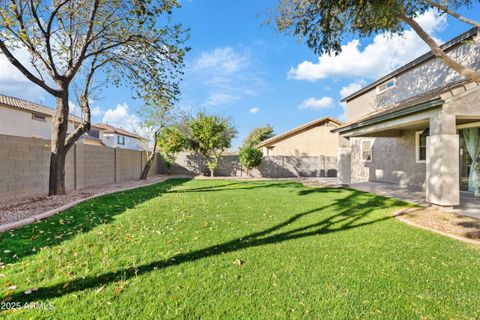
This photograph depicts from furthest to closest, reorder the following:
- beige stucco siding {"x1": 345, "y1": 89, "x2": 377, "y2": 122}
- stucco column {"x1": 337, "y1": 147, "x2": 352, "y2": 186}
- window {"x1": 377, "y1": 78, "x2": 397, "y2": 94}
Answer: beige stucco siding {"x1": 345, "y1": 89, "x2": 377, "y2": 122} < window {"x1": 377, "y1": 78, "x2": 397, "y2": 94} < stucco column {"x1": 337, "y1": 147, "x2": 352, "y2": 186}

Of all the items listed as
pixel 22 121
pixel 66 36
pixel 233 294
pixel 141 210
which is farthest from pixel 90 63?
pixel 22 121

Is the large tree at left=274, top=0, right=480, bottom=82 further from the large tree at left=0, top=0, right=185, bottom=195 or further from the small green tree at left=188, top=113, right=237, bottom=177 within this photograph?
the small green tree at left=188, top=113, right=237, bottom=177

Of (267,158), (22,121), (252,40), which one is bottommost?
(267,158)

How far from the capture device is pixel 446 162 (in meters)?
7.45

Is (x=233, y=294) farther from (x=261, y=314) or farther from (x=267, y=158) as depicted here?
(x=267, y=158)

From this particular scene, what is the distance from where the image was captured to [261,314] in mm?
2633

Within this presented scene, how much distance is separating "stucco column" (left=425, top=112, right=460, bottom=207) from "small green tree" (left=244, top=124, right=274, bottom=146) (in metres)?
41.6

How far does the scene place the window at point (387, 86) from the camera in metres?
14.8

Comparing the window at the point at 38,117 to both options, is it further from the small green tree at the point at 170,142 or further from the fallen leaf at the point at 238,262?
the fallen leaf at the point at 238,262

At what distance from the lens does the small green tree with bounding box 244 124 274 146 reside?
1973 inches

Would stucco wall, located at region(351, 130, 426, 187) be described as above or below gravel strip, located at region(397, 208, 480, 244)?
above

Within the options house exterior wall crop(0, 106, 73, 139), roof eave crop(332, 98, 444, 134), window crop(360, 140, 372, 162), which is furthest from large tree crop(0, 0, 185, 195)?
house exterior wall crop(0, 106, 73, 139)

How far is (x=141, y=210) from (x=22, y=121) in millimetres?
22914

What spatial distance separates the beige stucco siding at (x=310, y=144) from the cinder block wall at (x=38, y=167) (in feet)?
51.6
